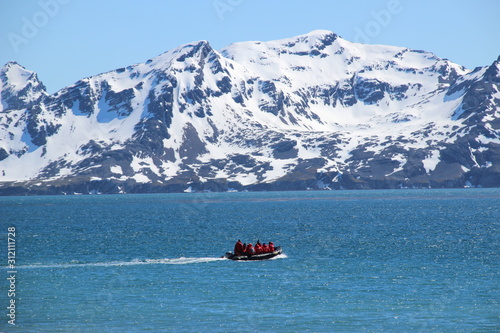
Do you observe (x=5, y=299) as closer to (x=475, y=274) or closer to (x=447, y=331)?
(x=447, y=331)

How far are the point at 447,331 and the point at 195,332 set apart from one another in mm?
20548

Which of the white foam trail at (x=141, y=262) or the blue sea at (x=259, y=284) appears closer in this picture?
the blue sea at (x=259, y=284)

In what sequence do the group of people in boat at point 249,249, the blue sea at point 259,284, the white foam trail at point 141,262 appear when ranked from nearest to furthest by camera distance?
the blue sea at point 259,284, the white foam trail at point 141,262, the group of people in boat at point 249,249

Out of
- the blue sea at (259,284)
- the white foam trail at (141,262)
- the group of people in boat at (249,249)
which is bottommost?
the blue sea at (259,284)

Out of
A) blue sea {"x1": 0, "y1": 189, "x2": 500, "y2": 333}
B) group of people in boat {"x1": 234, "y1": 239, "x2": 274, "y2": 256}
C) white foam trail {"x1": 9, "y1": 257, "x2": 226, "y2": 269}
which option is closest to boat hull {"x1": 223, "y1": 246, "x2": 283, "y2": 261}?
group of people in boat {"x1": 234, "y1": 239, "x2": 274, "y2": 256}

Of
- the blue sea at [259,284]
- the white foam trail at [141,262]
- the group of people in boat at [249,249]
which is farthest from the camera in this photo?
the group of people in boat at [249,249]

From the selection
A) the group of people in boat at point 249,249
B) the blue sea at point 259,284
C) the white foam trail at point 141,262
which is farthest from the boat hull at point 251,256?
the white foam trail at point 141,262

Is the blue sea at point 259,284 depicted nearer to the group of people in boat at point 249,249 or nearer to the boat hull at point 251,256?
the boat hull at point 251,256

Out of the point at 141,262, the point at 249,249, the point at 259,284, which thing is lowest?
the point at 259,284

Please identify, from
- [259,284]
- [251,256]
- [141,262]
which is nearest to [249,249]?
[251,256]

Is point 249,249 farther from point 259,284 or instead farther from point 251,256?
point 259,284

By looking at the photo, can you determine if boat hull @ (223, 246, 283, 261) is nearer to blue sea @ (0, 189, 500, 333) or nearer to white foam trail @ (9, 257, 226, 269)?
blue sea @ (0, 189, 500, 333)

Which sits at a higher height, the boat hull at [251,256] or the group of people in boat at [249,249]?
the group of people in boat at [249,249]

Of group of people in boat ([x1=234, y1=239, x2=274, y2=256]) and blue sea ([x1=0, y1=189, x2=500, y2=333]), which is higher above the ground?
group of people in boat ([x1=234, y1=239, x2=274, y2=256])
